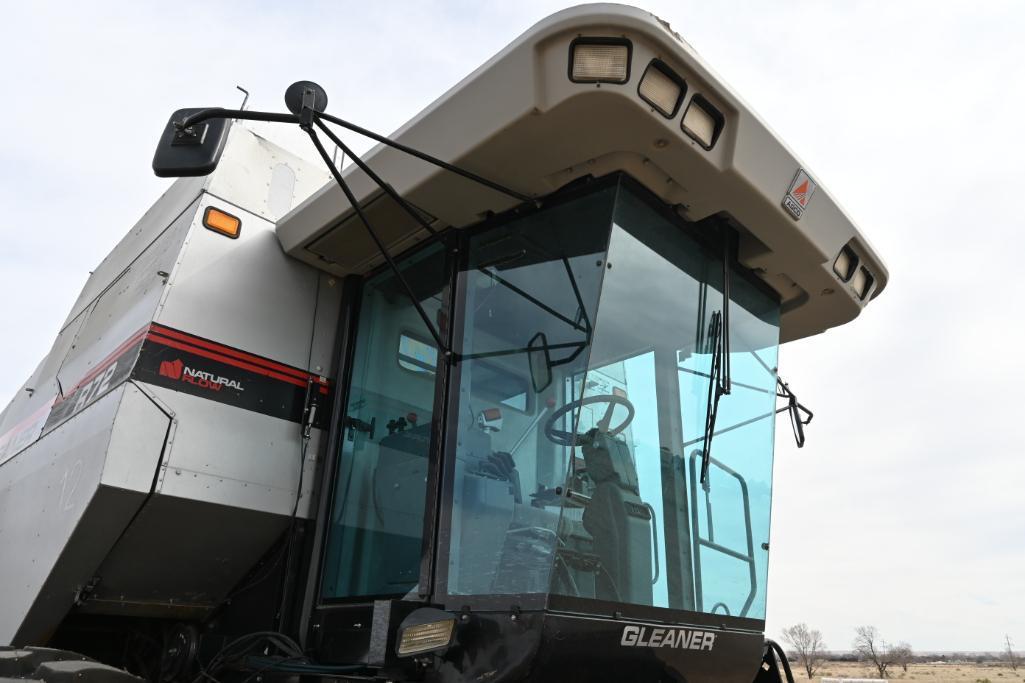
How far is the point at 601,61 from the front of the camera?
Answer: 3105mm

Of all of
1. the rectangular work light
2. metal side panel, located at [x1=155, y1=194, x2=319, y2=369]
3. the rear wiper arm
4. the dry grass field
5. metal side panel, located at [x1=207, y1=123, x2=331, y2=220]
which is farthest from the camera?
the dry grass field

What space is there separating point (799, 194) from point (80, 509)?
355cm

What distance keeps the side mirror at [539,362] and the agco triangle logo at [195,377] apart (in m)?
1.64

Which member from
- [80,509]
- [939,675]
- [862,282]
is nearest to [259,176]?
[80,509]

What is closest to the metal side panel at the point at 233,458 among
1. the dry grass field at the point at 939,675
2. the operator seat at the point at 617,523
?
the operator seat at the point at 617,523

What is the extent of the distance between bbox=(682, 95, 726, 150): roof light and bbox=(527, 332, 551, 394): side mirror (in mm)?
1013

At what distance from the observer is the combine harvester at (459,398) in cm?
310

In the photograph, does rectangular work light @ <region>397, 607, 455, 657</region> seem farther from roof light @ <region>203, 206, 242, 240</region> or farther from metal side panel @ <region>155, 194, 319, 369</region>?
roof light @ <region>203, 206, 242, 240</region>

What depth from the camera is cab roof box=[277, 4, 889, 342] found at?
3.14 meters

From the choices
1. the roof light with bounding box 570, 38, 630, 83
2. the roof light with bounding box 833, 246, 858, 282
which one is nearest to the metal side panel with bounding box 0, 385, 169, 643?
the roof light with bounding box 570, 38, 630, 83

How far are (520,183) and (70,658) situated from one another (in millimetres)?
2638

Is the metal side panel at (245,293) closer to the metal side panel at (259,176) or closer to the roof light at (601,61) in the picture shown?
the metal side panel at (259,176)

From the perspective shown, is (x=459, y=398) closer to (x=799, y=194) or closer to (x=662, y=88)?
(x=662, y=88)

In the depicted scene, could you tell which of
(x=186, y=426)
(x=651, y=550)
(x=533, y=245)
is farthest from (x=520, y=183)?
(x=186, y=426)
